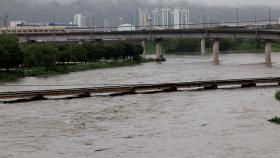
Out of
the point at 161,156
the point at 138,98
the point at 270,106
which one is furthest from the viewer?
the point at 138,98

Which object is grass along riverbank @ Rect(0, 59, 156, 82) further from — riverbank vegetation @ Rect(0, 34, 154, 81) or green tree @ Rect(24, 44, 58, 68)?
green tree @ Rect(24, 44, 58, 68)

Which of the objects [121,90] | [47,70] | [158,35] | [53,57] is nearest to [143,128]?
[121,90]

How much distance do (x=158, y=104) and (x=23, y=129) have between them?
49.3 ft

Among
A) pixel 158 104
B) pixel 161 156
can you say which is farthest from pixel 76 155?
pixel 158 104

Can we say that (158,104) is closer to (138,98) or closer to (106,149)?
(138,98)

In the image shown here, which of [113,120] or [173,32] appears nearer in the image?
[113,120]

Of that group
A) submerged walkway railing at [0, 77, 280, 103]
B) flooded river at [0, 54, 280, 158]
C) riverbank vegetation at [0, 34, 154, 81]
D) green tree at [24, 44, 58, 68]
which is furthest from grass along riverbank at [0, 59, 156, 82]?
flooded river at [0, 54, 280, 158]

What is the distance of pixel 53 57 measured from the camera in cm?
10456

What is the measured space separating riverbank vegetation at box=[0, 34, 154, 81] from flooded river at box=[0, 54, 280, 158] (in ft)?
130

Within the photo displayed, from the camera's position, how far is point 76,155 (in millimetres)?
28500

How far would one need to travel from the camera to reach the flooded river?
96.5ft

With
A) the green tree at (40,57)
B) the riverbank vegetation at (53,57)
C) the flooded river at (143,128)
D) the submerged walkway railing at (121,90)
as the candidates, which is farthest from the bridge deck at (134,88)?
the green tree at (40,57)

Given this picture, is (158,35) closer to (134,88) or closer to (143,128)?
(134,88)

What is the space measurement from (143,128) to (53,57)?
231ft
